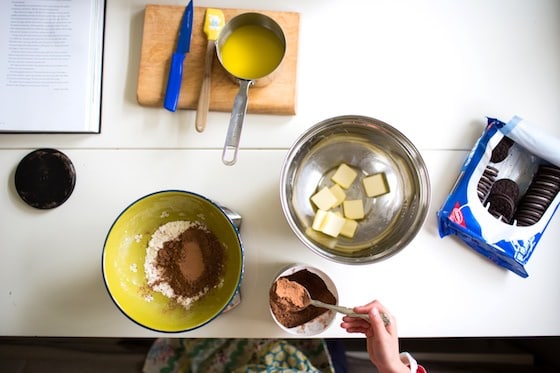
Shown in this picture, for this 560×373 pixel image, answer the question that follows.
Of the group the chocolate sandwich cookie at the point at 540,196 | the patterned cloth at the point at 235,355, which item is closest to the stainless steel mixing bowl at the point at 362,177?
the chocolate sandwich cookie at the point at 540,196

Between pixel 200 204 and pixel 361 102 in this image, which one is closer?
pixel 200 204

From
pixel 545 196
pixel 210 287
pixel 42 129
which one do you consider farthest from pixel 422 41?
pixel 42 129

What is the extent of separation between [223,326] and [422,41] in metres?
0.80

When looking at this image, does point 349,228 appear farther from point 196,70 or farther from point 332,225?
point 196,70

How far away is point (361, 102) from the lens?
34.6 inches

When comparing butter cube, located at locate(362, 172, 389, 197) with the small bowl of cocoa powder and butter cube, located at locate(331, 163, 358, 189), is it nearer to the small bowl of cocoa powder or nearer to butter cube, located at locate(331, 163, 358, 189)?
butter cube, located at locate(331, 163, 358, 189)

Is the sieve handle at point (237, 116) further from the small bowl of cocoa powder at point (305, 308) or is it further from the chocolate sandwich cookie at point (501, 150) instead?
the chocolate sandwich cookie at point (501, 150)

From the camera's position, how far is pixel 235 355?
1.13m

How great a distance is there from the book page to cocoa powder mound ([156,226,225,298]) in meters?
0.34

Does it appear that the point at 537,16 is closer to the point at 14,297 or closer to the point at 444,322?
the point at 444,322

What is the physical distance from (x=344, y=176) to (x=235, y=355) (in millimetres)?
652

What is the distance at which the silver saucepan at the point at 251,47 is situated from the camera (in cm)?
82

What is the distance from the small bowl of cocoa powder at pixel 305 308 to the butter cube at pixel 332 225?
88 millimetres

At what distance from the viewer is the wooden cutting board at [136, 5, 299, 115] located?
2.79 feet
